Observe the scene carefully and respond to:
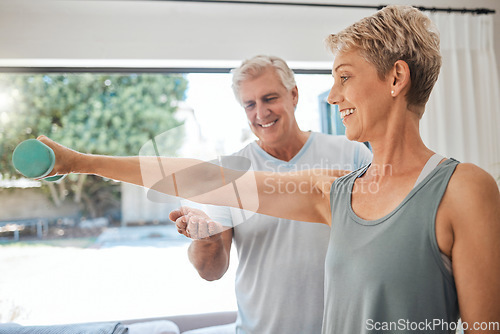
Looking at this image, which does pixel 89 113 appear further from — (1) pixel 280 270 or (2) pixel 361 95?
(2) pixel 361 95

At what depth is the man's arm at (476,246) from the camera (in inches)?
25.3

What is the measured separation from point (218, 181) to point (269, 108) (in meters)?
0.65

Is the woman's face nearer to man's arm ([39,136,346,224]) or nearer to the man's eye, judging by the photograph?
man's arm ([39,136,346,224])

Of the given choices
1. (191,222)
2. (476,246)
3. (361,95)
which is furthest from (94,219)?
(476,246)

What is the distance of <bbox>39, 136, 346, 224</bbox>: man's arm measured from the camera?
0.72m

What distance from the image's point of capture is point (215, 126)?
2.05 metres

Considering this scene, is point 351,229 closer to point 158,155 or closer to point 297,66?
point 158,155

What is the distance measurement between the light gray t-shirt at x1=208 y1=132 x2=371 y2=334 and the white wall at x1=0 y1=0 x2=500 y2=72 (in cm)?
152

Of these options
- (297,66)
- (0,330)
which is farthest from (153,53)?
(0,330)

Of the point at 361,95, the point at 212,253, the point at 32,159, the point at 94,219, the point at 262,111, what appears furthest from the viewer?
the point at 94,219

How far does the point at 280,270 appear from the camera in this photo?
51.0 inches

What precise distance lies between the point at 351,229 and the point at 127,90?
2.42 metres

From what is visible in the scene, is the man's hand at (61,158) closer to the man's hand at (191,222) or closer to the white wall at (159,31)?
the man's hand at (191,222)

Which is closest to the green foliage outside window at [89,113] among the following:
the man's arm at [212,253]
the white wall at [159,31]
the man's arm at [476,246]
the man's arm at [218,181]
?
the white wall at [159,31]
